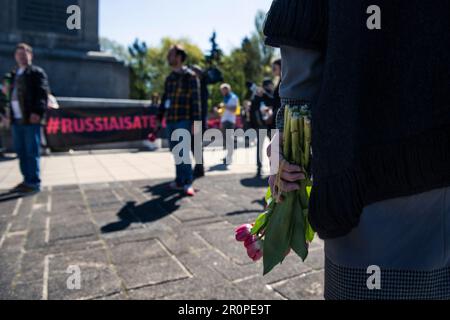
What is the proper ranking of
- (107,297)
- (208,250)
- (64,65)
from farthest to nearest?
1. (64,65)
2. (208,250)
3. (107,297)

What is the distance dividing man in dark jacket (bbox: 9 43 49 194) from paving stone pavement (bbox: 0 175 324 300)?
0.47 meters

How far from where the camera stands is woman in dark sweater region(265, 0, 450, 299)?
1009mm

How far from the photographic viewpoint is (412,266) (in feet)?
3.41

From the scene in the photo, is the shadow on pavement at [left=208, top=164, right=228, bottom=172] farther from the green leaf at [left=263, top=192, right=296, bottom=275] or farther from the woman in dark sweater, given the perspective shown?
the woman in dark sweater

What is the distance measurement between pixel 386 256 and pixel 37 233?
3346 millimetres

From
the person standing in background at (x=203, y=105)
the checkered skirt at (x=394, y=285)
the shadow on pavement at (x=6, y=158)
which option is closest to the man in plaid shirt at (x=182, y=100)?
the person standing in background at (x=203, y=105)

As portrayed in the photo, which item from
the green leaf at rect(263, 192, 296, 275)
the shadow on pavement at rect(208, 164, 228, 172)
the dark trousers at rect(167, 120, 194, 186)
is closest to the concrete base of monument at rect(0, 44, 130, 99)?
the shadow on pavement at rect(208, 164, 228, 172)

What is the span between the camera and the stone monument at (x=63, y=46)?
36.3 feet

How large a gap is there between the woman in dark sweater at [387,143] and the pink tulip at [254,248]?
224mm

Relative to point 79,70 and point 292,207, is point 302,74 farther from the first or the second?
point 79,70

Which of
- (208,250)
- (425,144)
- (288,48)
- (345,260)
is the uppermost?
(288,48)
